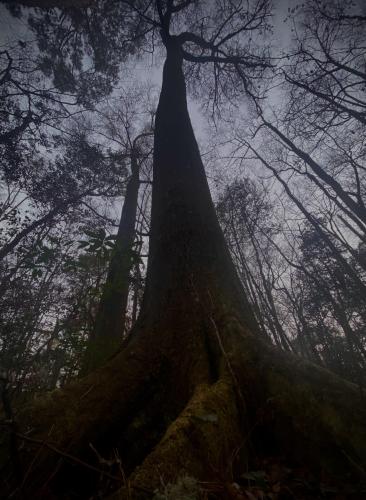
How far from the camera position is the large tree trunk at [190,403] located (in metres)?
1.04

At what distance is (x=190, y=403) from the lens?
3.92 ft

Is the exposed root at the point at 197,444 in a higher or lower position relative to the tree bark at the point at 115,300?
lower

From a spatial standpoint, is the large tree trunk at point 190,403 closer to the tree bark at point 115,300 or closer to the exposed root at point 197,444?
the exposed root at point 197,444

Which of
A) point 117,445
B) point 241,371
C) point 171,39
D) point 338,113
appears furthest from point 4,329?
point 338,113

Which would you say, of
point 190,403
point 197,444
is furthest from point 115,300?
point 197,444

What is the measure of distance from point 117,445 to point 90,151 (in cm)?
963

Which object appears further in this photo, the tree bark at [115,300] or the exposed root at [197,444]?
the tree bark at [115,300]

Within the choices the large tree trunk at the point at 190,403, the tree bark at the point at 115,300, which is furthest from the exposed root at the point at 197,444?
the tree bark at the point at 115,300

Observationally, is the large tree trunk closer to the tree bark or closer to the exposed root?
the exposed root

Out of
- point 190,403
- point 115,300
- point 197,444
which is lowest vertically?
point 197,444

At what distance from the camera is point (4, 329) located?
22.8ft

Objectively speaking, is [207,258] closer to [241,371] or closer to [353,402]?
[241,371]

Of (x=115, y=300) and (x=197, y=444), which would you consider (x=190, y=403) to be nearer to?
(x=197, y=444)

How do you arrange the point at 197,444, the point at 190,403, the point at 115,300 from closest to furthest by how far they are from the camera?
the point at 197,444 → the point at 190,403 → the point at 115,300
